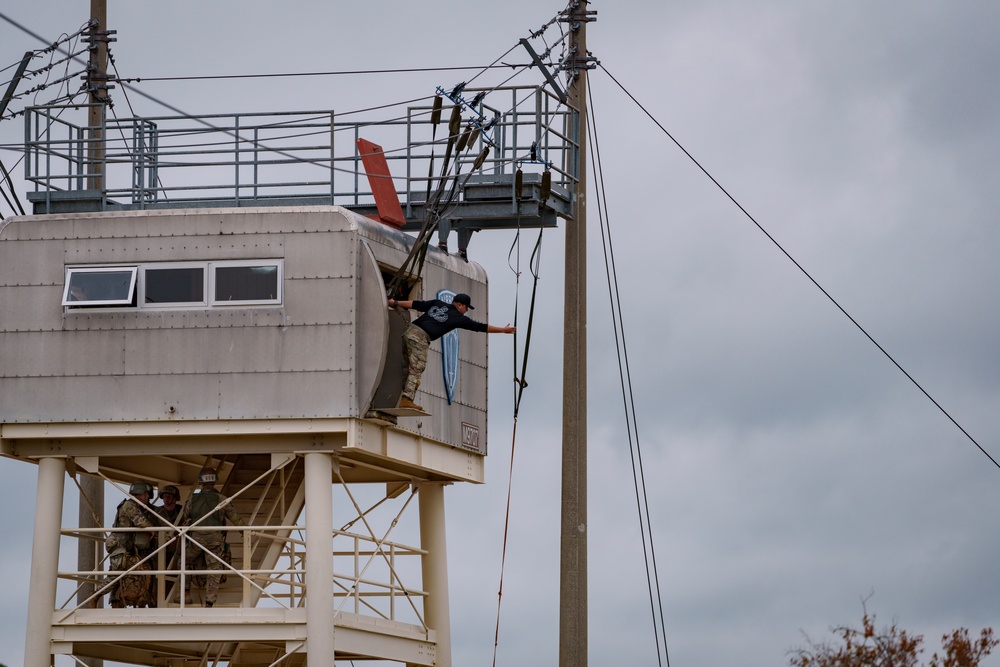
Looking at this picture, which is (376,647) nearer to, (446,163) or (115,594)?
(115,594)

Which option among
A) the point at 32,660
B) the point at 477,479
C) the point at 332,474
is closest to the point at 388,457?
the point at 332,474

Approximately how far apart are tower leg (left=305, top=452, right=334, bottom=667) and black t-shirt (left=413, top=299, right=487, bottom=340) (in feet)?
8.69

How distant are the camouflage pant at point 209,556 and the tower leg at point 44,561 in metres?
2.30

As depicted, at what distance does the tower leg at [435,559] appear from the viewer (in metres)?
42.0

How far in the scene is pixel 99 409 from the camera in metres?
38.4

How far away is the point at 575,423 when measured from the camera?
41562 millimetres

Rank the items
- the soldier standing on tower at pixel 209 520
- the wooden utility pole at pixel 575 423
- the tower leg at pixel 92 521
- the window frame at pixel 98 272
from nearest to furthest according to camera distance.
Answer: the window frame at pixel 98 272 → the soldier standing on tower at pixel 209 520 → the wooden utility pole at pixel 575 423 → the tower leg at pixel 92 521

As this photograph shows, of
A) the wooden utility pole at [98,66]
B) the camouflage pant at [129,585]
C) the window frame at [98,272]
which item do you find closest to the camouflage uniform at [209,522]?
the camouflage pant at [129,585]

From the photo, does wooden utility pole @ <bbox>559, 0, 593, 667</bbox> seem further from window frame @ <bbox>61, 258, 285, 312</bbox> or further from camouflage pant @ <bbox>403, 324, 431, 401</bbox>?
window frame @ <bbox>61, 258, 285, 312</bbox>

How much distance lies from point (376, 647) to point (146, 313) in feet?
22.1

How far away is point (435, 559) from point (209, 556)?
469 cm

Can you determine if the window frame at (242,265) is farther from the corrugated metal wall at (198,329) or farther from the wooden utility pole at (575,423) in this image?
the wooden utility pole at (575,423)

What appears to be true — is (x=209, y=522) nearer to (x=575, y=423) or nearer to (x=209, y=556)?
(x=209, y=556)

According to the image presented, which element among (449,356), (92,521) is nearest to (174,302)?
(449,356)
